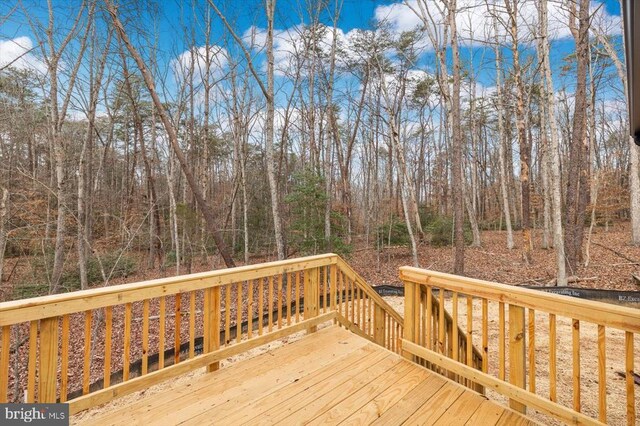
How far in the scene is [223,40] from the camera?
1002 centimetres

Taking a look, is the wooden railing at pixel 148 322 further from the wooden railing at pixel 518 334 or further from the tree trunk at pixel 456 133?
the tree trunk at pixel 456 133

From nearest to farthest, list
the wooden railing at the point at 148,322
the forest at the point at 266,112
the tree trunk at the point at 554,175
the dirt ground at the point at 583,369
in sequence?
1. the wooden railing at the point at 148,322
2. the dirt ground at the point at 583,369
3. the forest at the point at 266,112
4. the tree trunk at the point at 554,175

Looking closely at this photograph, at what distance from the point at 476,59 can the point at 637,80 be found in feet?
53.3

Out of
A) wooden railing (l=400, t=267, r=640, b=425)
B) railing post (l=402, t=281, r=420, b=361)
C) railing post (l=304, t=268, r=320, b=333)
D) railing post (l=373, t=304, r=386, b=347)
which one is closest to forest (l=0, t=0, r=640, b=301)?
railing post (l=304, t=268, r=320, b=333)

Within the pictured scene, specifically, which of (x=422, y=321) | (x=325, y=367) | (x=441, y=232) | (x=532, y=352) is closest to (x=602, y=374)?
(x=532, y=352)

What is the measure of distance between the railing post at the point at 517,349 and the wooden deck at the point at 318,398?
0.19m

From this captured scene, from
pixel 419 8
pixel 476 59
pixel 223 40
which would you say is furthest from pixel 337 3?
pixel 476 59

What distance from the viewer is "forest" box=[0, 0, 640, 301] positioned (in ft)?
21.1

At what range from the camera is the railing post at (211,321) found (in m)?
2.35

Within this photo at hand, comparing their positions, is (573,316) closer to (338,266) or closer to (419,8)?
(338,266)

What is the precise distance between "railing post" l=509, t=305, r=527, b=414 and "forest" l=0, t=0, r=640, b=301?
5661 millimetres

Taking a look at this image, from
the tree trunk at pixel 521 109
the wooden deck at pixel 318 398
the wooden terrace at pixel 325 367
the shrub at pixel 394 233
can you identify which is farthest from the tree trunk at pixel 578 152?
the wooden deck at pixel 318 398

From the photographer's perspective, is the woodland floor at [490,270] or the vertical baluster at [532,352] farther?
the woodland floor at [490,270]

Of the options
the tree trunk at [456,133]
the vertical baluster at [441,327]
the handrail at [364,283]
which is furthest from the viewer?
the tree trunk at [456,133]
